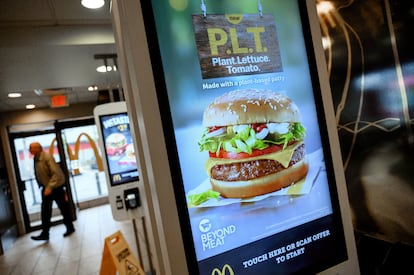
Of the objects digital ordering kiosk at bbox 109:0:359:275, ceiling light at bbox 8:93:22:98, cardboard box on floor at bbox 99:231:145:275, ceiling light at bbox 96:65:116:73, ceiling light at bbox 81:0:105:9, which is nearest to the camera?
digital ordering kiosk at bbox 109:0:359:275

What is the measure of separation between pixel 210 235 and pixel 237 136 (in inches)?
13.2

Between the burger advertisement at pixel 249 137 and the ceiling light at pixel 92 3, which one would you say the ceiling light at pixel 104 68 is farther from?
the burger advertisement at pixel 249 137

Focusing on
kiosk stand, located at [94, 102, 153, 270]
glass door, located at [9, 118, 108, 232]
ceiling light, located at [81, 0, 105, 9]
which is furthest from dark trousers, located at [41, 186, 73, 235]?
ceiling light, located at [81, 0, 105, 9]

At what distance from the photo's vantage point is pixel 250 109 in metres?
0.95

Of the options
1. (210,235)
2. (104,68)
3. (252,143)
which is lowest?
(210,235)

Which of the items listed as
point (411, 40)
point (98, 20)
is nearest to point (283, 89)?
point (411, 40)

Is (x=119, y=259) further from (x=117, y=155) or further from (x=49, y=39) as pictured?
(x=49, y=39)

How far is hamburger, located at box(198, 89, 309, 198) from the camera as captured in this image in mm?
914

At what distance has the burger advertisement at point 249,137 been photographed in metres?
0.88

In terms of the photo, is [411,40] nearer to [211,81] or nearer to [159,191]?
[211,81]

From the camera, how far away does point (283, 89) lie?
1.03 metres

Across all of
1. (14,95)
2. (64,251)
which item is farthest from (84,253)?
(14,95)

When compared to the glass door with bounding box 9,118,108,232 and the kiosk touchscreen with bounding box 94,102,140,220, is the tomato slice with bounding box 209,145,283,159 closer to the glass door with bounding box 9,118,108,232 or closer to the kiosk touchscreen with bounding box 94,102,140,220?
the kiosk touchscreen with bounding box 94,102,140,220

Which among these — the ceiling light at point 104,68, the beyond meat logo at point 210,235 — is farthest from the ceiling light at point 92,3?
the beyond meat logo at point 210,235
